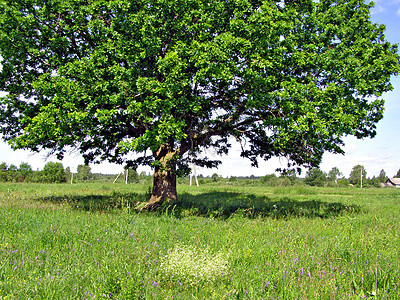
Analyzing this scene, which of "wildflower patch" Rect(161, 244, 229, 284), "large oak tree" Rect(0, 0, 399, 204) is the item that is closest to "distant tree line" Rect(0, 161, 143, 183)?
"large oak tree" Rect(0, 0, 399, 204)

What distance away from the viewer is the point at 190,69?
12820mm

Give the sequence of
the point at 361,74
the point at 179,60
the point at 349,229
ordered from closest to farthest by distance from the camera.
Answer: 1. the point at 349,229
2. the point at 179,60
3. the point at 361,74

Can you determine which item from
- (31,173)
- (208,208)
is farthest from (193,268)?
(31,173)

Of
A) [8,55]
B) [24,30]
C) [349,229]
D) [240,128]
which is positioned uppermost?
[24,30]

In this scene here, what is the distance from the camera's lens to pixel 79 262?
5.11 meters

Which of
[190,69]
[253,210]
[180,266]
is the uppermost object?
[190,69]

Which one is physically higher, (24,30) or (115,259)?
(24,30)

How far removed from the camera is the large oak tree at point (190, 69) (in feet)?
36.1

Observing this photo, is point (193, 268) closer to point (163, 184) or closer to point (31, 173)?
point (163, 184)

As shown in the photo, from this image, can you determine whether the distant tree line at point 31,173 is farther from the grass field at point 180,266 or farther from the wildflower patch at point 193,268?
the wildflower patch at point 193,268

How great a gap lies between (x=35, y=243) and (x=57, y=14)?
1159 centimetres

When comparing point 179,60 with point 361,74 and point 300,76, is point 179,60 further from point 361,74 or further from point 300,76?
point 361,74

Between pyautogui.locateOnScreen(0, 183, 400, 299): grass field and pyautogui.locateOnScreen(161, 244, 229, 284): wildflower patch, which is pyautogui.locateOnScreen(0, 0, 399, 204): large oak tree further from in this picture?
pyautogui.locateOnScreen(161, 244, 229, 284): wildflower patch

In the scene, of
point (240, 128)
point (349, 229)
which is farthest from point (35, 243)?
point (240, 128)
